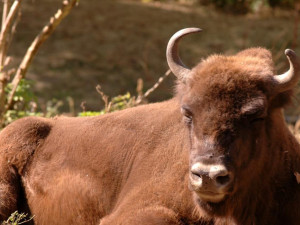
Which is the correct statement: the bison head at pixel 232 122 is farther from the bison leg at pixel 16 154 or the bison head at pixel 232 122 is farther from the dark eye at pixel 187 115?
the bison leg at pixel 16 154

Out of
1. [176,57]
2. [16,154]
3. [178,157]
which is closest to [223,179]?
[178,157]

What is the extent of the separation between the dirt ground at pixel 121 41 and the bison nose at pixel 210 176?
34.5ft

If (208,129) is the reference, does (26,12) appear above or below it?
below

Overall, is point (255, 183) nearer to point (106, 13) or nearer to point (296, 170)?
point (296, 170)

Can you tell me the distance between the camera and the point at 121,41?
1942 cm

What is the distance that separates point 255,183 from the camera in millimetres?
5391

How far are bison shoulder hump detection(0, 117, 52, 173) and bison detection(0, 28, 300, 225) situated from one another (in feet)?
0.04

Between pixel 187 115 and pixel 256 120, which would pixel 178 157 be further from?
pixel 256 120

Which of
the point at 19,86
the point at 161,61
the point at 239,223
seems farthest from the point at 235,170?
the point at 161,61

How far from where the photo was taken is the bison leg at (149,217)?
18.5 ft

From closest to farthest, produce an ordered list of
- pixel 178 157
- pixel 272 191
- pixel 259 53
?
1. pixel 272 191
2. pixel 259 53
3. pixel 178 157

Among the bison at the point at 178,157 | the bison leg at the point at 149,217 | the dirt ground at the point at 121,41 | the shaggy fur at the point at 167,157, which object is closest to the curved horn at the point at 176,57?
the bison at the point at 178,157

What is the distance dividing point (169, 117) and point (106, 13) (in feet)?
49.9

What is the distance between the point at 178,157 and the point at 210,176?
1.28m
